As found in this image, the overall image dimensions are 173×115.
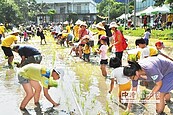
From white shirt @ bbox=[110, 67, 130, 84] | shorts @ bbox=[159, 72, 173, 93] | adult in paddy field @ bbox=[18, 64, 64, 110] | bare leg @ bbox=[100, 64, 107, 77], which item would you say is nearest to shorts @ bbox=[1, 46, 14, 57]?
bare leg @ bbox=[100, 64, 107, 77]

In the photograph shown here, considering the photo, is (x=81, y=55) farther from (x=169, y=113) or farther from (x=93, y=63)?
(x=169, y=113)

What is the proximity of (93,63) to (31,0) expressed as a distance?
91.8m

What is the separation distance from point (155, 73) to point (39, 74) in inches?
84.8

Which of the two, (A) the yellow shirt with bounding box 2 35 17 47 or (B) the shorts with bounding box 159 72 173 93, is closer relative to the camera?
(B) the shorts with bounding box 159 72 173 93

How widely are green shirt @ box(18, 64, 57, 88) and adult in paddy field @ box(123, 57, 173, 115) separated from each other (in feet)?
5.09

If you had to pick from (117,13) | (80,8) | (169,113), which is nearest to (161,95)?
(169,113)

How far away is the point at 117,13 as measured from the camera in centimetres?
8100

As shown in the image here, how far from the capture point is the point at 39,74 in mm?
6316

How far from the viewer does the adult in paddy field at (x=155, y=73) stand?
528cm

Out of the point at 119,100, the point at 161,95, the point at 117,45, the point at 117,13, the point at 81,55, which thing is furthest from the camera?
the point at 117,13

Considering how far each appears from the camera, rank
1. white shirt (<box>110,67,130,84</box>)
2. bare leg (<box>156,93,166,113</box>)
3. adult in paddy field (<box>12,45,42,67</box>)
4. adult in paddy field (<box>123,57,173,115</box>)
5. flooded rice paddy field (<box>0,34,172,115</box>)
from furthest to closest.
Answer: adult in paddy field (<box>12,45,42,67</box>) < white shirt (<box>110,67,130,84</box>) < flooded rice paddy field (<box>0,34,172,115</box>) < bare leg (<box>156,93,166,113</box>) < adult in paddy field (<box>123,57,173,115</box>)

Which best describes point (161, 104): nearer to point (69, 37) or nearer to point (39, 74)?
point (39, 74)

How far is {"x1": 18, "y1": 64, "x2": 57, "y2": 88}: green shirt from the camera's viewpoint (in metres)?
6.28

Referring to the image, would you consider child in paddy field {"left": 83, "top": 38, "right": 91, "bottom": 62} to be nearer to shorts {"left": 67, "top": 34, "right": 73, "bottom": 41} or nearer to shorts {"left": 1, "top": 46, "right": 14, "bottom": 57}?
shorts {"left": 1, "top": 46, "right": 14, "bottom": 57}
